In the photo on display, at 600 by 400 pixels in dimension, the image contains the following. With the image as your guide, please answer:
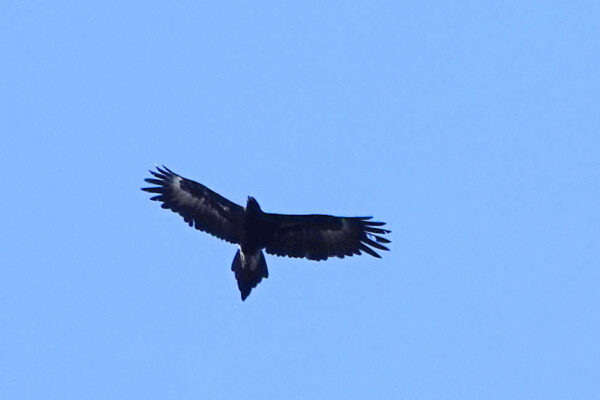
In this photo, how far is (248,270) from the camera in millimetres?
21516

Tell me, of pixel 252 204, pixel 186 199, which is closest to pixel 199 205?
pixel 186 199

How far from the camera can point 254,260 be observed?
2177 centimetres

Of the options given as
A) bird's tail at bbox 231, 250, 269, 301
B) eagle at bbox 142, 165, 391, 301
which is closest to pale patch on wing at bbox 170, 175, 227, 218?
eagle at bbox 142, 165, 391, 301

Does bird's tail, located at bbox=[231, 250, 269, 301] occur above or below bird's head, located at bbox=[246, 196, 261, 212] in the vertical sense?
below

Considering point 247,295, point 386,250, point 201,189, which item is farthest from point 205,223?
point 386,250

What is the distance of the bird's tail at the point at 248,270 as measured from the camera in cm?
2133

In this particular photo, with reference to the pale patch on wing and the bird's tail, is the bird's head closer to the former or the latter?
the bird's tail

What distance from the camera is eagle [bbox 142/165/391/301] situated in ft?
72.0

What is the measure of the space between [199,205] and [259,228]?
5.08ft

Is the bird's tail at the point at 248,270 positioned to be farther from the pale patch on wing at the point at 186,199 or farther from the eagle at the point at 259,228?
the pale patch on wing at the point at 186,199

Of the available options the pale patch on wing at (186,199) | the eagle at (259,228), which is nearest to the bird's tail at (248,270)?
the eagle at (259,228)

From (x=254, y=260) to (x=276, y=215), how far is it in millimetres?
1034

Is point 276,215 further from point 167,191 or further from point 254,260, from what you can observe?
point 167,191

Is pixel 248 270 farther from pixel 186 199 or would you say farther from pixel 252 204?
pixel 186 199
